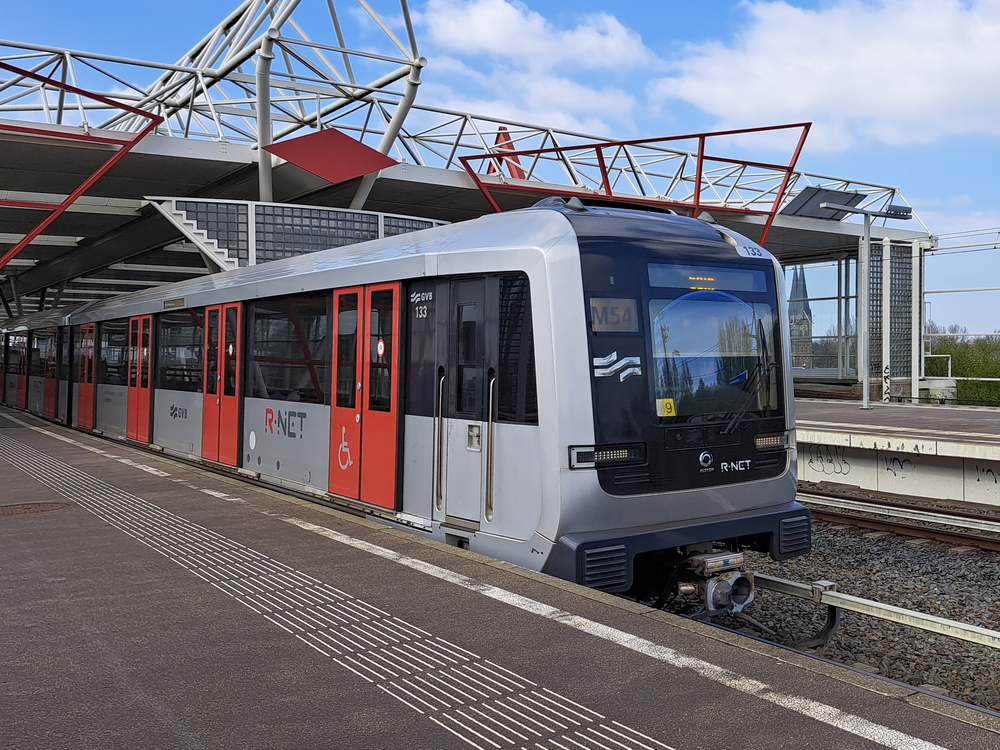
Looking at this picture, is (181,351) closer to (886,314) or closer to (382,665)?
(382,665)

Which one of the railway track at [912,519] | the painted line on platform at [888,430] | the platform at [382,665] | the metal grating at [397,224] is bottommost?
the railway track at [912,519]

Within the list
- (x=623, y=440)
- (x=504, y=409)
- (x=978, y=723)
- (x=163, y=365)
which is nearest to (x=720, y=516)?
(x=623, y=440)

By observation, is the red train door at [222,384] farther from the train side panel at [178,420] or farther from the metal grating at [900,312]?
the metal grating at [900,312]

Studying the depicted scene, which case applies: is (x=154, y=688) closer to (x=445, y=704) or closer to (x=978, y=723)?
(x=445, y=704)

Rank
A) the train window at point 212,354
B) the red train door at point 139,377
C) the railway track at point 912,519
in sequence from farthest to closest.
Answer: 1. the red train door at point 139,377
2. the train window at point 212,354
3. the railway track at point 912,519

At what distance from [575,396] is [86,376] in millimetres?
15590

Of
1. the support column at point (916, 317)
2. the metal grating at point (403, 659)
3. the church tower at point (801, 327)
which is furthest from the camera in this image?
the church tower at point (801, 327)

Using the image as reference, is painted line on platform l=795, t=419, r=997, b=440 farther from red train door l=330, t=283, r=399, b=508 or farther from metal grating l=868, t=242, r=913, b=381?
metal grating l=868, t=242, r=913, b=381

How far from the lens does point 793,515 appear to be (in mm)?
6922

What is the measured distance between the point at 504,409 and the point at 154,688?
291cm

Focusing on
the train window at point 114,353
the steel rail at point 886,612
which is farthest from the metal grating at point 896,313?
the steel rail at point 886,612

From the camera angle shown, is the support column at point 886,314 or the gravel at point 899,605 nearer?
the gravel at point 899,605

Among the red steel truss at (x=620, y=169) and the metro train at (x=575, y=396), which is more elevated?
the red steel truss at (x=620, y=169)

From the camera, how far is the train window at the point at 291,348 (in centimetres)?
880
